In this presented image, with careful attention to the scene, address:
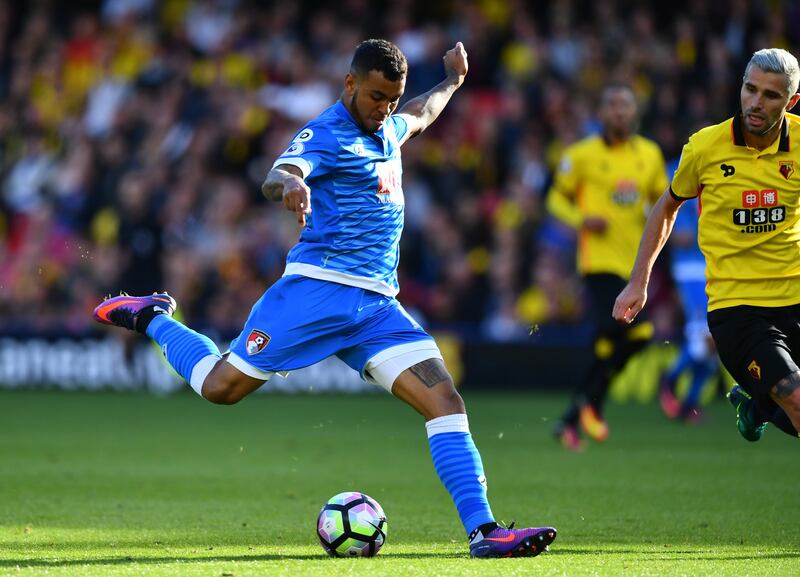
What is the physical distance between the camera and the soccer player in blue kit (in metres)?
5.92

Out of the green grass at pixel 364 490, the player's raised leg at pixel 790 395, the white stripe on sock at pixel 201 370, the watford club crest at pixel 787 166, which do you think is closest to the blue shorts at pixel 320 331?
the white stripe on sock at pixel 201 370

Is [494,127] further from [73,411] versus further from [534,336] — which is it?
[73,411]

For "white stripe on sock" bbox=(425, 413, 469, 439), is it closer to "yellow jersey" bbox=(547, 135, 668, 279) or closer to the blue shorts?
the blue shorts

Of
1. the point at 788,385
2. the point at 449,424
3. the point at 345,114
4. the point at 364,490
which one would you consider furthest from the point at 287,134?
the point at 788,385

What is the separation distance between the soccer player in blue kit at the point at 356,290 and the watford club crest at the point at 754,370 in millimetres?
1333

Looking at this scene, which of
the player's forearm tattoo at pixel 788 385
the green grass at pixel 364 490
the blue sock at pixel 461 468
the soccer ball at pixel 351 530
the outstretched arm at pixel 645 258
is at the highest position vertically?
the outstretched arm at pixel 645 258

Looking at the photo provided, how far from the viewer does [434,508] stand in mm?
7473

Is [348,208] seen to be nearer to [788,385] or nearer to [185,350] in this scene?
[185,350]

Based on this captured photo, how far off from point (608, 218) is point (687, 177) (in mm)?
4461

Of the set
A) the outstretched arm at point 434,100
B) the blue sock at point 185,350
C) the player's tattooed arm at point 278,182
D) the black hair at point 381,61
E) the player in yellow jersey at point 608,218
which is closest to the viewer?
the player's tattooed arm at point 278,182

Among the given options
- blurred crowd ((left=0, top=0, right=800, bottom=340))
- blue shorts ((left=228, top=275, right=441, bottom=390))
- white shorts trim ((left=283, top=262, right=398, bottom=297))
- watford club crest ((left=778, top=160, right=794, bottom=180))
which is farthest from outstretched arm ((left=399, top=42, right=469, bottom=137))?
blurred crowd ((left=0, top=0, right=800, bottom=340))

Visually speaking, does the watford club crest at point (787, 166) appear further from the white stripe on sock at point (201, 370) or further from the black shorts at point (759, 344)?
the white stripe on sock at point (201, 370)

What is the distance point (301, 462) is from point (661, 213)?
4250 mm

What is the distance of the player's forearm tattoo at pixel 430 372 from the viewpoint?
5965 millimetres
